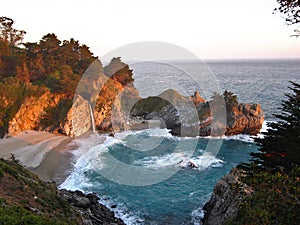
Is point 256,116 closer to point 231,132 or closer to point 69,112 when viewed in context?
point 231,132

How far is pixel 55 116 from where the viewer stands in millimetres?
40281

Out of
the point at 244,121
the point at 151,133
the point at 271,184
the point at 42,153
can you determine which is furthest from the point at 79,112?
the point at 271,184

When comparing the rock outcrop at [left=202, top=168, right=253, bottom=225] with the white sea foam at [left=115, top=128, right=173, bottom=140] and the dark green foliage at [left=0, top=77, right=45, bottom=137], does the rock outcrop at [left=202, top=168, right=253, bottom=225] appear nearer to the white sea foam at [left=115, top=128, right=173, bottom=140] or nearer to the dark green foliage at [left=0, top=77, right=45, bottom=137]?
the white sea foam at [left=115, top=128, right=173, bottom=140]

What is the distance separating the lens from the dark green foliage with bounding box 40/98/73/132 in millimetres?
39000

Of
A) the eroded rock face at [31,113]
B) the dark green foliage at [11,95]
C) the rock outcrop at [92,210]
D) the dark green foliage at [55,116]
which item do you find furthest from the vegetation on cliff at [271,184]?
the dark green foliage at [11,95]

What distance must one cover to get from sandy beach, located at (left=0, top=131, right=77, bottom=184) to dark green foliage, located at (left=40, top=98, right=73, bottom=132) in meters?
2.14

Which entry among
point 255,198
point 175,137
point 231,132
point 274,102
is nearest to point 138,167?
point 175,137

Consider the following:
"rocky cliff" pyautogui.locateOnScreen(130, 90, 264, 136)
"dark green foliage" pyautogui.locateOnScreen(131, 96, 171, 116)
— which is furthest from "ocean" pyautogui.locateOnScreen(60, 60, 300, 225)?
"dark green foliage" pyautogui.locateOnScreen(131, 96, 171, 116)

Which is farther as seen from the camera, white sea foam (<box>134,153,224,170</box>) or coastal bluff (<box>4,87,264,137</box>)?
coastal bluff (<box>4,87,264,137</box>)

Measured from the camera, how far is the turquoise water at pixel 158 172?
22391 millimetres

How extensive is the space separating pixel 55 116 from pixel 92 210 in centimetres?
2399

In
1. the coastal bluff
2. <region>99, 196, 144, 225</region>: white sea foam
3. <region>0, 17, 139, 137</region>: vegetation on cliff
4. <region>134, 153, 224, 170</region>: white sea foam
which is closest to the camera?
<region>99, 196, 144, 225</region>: white sea foam

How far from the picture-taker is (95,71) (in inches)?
2004

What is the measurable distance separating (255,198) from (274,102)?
6338 centimetres
